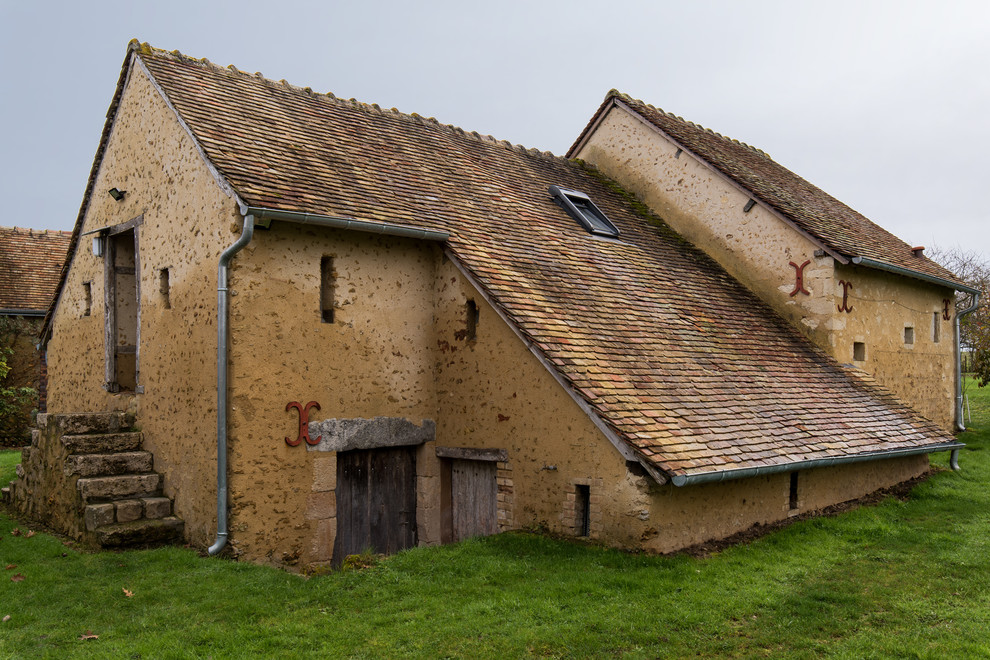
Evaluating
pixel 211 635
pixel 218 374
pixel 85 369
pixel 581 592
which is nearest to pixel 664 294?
pixel 581 592

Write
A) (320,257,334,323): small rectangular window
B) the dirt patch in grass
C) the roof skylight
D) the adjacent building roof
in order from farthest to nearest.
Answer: the roof skylight → (320,257,334,323): small rectangular window → the adjacent building roof → the dirt patch in grass

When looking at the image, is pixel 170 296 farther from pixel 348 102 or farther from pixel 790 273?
pixel 790 273

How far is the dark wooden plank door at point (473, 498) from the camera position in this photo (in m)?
9.66

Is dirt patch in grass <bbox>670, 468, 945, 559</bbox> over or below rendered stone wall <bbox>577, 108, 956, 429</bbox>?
below

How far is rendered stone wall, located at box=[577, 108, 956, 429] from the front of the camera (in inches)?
509

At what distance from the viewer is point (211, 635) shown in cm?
618

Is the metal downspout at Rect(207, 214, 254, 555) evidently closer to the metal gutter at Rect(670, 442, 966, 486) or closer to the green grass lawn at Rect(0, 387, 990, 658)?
the green grass lawn at Rect(0, 387, 990, 658)

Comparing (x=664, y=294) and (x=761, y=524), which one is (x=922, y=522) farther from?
(x=664, y=294)

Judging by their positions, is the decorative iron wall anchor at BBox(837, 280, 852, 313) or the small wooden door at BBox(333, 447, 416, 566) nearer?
the small wooden door at BBox(333, 447, 416, 566)

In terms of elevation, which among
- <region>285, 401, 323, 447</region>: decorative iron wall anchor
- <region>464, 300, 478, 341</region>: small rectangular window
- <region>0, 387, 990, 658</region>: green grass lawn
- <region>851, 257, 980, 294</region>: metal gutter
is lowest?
<region>0, 387, 990, 658</region>: green grass lawn

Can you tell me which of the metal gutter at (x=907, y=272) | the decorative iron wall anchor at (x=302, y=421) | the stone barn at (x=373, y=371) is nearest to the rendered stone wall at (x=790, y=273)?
the metal gutter at (x=907, y=272)

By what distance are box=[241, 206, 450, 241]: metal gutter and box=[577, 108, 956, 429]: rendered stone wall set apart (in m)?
6.34

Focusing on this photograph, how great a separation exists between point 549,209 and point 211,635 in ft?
28.1

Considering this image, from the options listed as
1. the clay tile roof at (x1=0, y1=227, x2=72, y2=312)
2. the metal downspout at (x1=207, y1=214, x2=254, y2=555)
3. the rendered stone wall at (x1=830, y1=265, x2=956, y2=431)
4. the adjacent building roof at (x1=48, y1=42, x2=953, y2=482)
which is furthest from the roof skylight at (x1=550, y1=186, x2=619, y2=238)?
the clay tile roof at (x1=0, y1=227, x2=72, y2=312)
